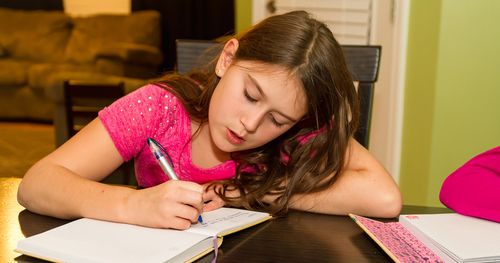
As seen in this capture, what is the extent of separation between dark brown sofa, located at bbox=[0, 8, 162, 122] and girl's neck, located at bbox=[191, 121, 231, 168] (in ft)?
13.0

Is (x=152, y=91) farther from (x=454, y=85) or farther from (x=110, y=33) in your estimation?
(x=110, y=33)

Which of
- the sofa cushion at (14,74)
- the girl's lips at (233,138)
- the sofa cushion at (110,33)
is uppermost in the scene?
the girl's lips at (233,138)

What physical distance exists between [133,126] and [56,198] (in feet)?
0.89

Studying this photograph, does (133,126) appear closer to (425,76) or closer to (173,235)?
(173,235)

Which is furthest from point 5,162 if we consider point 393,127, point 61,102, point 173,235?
point 173,235

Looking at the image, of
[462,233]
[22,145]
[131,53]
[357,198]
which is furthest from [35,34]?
[462,233]

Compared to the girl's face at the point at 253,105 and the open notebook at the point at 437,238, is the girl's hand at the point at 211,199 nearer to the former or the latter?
the girl's face at the point at 253,105

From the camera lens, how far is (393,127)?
9.46 ft

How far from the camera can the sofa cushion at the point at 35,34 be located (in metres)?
6.24

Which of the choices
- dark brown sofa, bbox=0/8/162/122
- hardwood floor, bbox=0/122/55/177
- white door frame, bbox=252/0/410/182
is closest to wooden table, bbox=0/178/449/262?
white door frame, bbox=252/0/410/182

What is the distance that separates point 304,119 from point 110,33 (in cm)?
511

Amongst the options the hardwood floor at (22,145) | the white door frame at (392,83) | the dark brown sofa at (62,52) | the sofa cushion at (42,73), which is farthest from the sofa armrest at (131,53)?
the white door frame at (392,83)

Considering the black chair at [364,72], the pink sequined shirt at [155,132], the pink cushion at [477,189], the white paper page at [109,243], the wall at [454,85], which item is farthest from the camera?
the wall at [454,85]

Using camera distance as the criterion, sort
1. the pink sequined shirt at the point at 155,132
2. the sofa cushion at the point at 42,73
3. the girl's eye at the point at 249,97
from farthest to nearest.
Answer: the sofa cushion at the point at 42,73, the pink sequined shirt at the point at 155,132, the girl's eye at the point at 249,97
